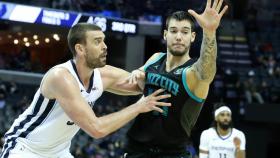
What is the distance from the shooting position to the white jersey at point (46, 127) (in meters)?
4.87

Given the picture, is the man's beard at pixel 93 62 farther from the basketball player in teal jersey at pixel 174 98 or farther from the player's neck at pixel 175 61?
the player's neck at pixel 175 61

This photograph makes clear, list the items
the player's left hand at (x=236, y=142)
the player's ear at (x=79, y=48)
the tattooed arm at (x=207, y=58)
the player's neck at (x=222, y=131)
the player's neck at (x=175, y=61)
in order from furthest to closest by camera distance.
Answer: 1. the player's neck at (x=222, y=131)
2. the player's left hand at (x=236, y=142)
3. the player's ear at (x=79, y=48)
4. the player's neck at (x=175, y=61)
5. the tattooed arm at (x=207, y=58)

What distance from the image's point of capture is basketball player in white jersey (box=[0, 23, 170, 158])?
15.3 ft

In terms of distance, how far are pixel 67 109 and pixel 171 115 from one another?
2.84ft

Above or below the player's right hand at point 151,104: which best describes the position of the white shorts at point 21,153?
below

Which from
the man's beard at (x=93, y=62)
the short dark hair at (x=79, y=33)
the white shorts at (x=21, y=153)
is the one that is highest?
the short dark hair at (x=79, y=33)

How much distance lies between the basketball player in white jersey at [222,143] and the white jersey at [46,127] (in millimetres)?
3810

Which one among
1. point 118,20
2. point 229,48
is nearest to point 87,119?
point 118,20

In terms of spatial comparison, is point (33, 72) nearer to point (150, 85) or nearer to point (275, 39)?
point (275, 39)

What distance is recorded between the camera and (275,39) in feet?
74.2

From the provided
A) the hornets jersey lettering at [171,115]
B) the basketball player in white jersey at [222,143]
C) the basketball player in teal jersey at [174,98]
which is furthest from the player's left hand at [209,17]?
the basketball player in white jersey at [222,143]

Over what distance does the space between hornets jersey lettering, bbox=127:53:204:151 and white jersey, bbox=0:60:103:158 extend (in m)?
0.60

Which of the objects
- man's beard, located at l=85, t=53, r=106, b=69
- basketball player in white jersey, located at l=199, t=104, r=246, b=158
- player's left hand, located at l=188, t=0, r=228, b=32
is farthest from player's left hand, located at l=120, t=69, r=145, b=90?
basketball player in white jersey, located at l=199, t=104, r=246, b=158

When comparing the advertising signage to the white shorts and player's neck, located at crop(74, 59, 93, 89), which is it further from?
the white shorts
